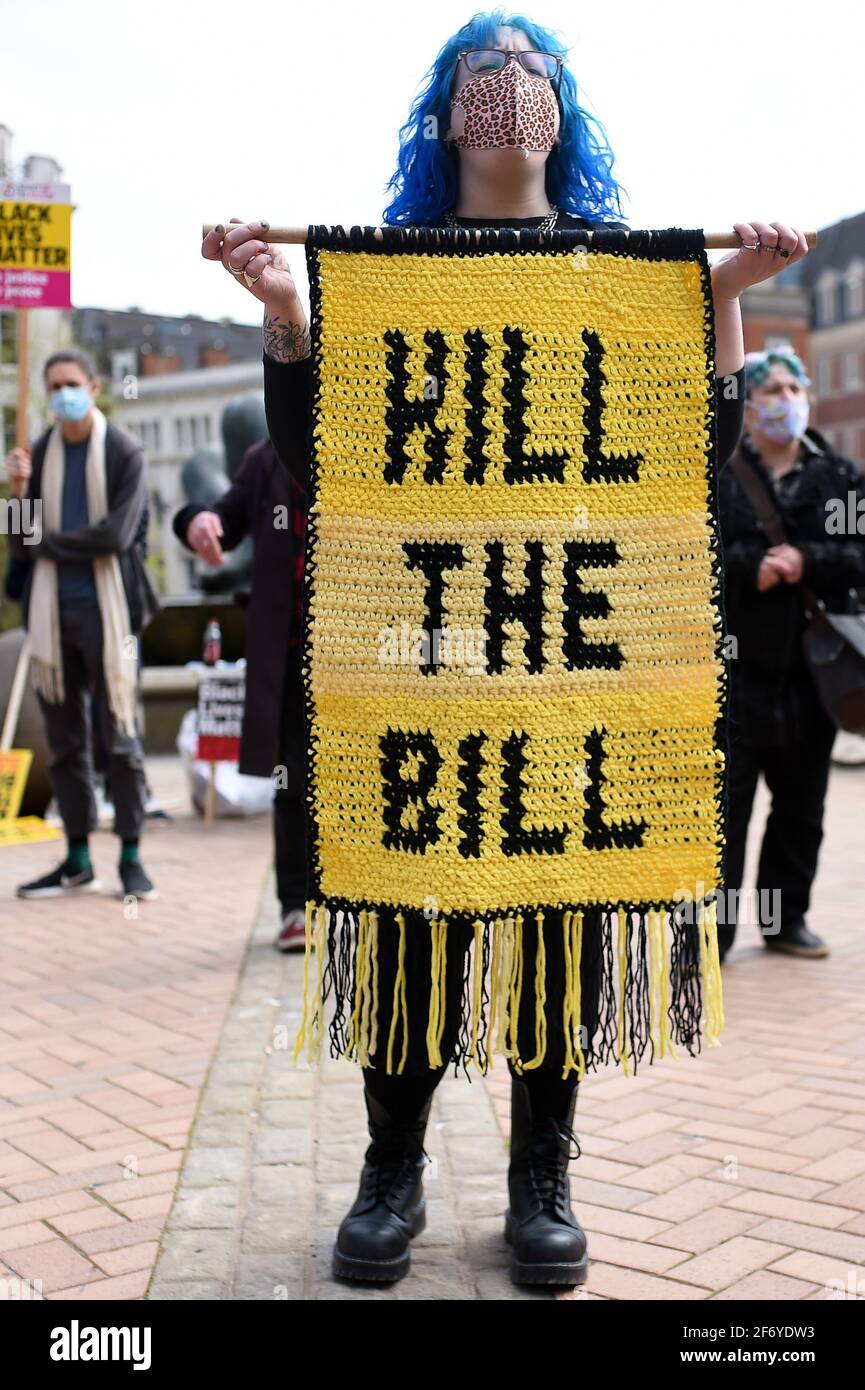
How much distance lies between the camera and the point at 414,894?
212cm

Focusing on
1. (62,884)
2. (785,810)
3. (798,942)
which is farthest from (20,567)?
(798,942)

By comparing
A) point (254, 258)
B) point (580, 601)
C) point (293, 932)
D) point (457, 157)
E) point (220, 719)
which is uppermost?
point (457, 157)

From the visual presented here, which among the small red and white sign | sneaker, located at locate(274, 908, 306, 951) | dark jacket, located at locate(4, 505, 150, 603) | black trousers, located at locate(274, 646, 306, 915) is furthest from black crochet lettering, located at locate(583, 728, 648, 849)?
the small red and white sign

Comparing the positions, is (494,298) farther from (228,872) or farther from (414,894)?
(228,872)

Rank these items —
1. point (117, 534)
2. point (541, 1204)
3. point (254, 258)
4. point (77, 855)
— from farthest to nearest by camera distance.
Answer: point (77, 855)
point (117, 534)
point (541, 1204)
point (254, 258)

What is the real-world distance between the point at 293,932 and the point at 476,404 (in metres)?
2.74

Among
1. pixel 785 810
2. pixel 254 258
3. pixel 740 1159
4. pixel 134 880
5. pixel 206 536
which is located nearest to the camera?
pixel 254 258

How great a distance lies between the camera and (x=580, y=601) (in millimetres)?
2131

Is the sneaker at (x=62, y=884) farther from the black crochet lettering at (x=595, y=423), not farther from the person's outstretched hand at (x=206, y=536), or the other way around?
the black crochet lettering at (x=595, y=423)

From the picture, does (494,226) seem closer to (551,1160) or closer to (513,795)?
(513,795)

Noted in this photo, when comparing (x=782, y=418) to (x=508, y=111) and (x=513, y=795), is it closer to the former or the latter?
(x=508, y=111)

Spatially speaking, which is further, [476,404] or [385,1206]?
[385,1206]

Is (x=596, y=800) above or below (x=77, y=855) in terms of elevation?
above

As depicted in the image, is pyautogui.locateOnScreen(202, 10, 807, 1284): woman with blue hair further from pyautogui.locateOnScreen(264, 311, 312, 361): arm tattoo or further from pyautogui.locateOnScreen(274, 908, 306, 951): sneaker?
pyautogui.locateOnScreen(274, 908, 306, 951): sneaker
